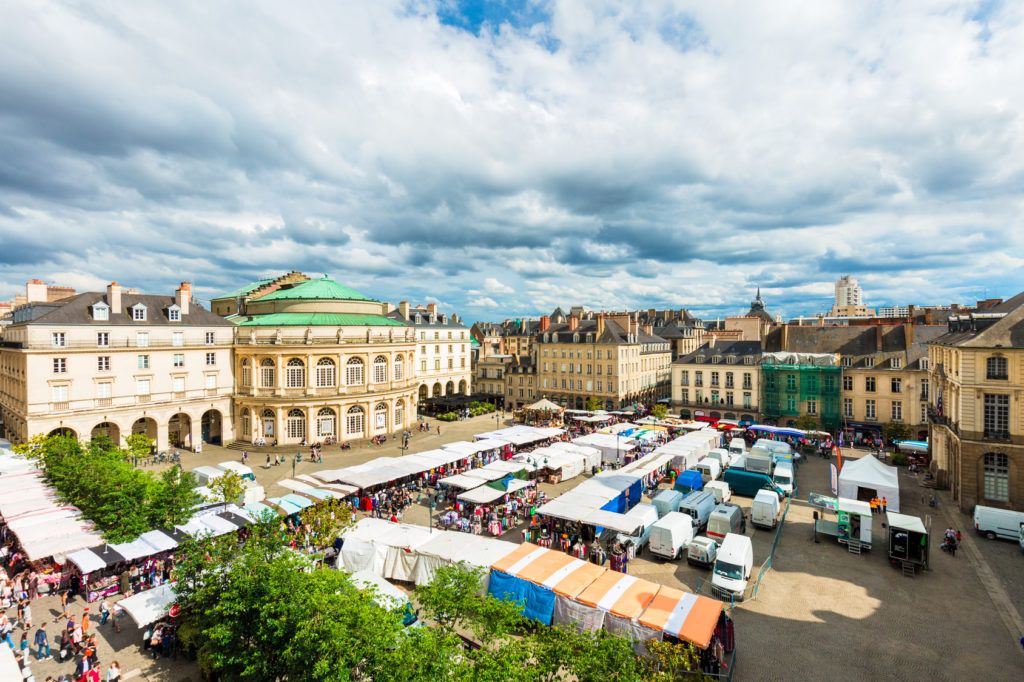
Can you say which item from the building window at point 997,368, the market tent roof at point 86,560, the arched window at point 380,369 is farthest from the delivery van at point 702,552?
the arched window at point 380,369

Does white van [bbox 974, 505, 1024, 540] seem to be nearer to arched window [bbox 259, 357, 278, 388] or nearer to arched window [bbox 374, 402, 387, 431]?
arched window [bbox 374, 402, 387, 431]

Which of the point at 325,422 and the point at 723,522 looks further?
the point at 325,422

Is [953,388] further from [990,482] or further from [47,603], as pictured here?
[47,603]

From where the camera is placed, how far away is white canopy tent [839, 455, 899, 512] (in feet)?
90.4

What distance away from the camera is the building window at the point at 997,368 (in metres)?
26.9

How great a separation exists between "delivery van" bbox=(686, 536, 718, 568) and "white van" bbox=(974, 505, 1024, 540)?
14.5m

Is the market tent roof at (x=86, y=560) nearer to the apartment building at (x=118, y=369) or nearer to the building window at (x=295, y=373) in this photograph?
the apartment building at (x=118, y=369)

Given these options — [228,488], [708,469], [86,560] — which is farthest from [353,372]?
[708,469]

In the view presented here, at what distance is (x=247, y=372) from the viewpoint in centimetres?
4438

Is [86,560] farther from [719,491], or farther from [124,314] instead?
[719,491]

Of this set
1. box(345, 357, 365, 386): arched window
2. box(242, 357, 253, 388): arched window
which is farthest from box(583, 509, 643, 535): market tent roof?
box(242, 357, 253, 388): arched window

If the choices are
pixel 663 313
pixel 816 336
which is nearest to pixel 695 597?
pixel 816 336

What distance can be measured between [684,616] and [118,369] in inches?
1713

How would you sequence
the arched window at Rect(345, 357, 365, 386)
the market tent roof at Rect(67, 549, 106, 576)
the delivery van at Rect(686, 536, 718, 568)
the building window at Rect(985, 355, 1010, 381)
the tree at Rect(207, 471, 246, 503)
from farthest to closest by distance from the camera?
the arched window at Rect(345, 357, 365, 386), the building window at Rect(985, 355, 1010, 381), the tree at Rect(207, 471, 246, 503), the delivery van at Rect(686, 536, 718, 568), the market tent roof at Rect(67, 549, 106, 576)
